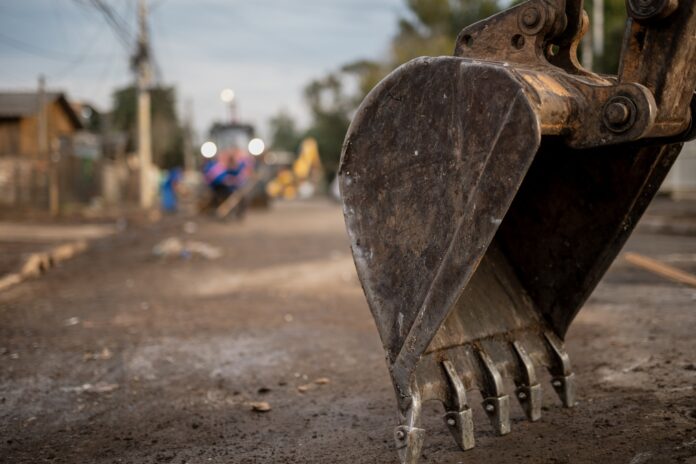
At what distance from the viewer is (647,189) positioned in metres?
2.75

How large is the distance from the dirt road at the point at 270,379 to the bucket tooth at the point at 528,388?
0.21ft

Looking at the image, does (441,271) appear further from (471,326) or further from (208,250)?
(208,250)

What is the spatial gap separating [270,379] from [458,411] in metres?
1.68

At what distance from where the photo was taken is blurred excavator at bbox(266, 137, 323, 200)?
39375 mm

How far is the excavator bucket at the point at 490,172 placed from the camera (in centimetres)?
209

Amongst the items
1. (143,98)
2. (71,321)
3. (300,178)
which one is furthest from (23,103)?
(71,321)

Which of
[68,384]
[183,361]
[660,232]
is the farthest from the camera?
[660,232]

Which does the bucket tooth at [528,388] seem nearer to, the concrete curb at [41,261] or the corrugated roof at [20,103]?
the concrete curb at [41,261]

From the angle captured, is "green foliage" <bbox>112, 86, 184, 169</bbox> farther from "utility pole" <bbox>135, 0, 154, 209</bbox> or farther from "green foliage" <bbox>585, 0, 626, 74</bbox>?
"green foliage" <bbox>585, 0, 626, 74</bbox>

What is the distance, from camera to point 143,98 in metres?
24.1

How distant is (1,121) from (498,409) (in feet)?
104

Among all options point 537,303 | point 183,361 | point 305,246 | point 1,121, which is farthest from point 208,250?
point 1,121

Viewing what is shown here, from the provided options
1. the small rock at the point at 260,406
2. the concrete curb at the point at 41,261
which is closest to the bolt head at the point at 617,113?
the small rock at the point at 260,406

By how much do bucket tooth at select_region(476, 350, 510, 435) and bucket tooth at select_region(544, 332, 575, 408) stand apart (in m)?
0.43
